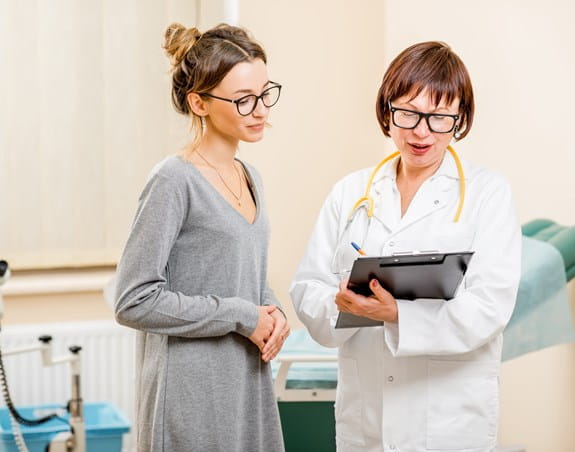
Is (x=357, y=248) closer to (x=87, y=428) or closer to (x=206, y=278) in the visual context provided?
(x=206, y=278)

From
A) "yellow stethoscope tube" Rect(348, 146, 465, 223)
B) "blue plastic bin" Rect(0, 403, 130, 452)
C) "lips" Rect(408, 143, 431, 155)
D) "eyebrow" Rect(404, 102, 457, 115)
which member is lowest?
"blue plastic bin" Rect(0, 403, 130, 452)

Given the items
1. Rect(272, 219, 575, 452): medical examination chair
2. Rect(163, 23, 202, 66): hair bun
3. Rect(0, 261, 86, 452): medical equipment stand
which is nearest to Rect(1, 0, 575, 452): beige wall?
Rect(272, 219, 575, 452): medical examination chair

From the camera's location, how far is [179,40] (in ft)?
5.18

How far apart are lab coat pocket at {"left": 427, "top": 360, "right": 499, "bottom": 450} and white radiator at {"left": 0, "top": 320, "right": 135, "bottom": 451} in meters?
1.89

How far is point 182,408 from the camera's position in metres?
1.48

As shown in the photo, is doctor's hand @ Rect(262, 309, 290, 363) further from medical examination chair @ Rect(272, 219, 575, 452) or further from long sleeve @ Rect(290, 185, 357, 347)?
medical examination chair @ Rect(272, 219, 575, 452)

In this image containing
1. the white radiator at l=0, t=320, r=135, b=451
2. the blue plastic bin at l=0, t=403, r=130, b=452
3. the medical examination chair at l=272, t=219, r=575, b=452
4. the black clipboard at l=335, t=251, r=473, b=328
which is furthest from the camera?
the white radiator at l=0, t=320, r=135, b=451

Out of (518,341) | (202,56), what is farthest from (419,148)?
(518,341)

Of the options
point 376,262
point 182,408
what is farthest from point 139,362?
point 376,262

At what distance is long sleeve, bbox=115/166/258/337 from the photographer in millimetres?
1444

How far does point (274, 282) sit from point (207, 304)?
2098mm

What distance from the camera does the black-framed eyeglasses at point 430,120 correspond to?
160cm

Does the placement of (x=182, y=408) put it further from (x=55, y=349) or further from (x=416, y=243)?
(x=55, y=349)

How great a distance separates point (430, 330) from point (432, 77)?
47 cm
